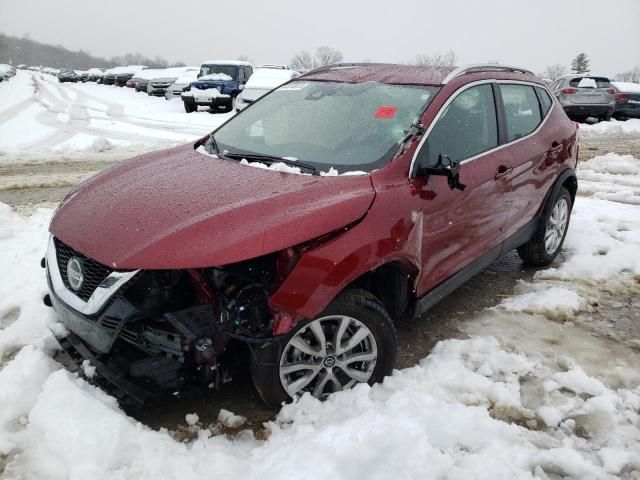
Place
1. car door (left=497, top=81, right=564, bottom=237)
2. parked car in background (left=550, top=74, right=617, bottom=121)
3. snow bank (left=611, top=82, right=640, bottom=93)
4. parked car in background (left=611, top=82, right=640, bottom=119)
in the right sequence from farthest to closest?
snow bank (left=611, top=82, right=640, bottom=93), parked car in background (left=611, top=82, right=640, bottom=119), parked car in background (left=550, top=74, right=617, bottom=121), car door (left=497, top=81, right=564, bottom=237)

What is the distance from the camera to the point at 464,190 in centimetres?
309

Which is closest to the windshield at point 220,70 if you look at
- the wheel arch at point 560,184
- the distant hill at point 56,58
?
the wheel arch at point 560,184

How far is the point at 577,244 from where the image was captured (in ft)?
16.7

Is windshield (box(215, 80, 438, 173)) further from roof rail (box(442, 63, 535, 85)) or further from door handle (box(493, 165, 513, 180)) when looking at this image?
door handle (box(493, 165, 513, 180))

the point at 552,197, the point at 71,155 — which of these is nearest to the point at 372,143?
the point at 552,197

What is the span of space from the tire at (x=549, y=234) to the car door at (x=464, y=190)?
0.83 metres

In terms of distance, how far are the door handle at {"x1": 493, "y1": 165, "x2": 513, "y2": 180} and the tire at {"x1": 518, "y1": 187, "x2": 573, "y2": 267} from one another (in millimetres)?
988

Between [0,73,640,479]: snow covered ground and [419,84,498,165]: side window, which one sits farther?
[419,84,498,165]: side window

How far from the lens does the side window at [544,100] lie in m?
4.33

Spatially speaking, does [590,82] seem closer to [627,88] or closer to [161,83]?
[627,88]

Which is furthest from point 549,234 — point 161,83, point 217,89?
point 161,83

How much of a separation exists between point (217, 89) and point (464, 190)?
15.4m

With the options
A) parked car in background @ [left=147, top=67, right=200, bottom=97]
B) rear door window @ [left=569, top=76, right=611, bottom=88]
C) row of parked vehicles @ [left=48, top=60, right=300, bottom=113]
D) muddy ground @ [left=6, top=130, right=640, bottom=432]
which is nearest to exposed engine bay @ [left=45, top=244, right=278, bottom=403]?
muddy ground @ [left=6, top=130, right=640, bottom=432]

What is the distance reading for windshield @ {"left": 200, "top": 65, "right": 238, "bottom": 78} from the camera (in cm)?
1805
